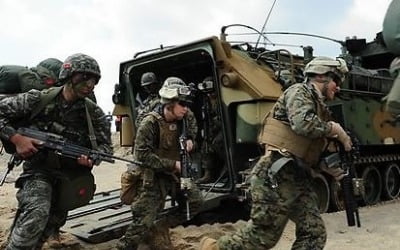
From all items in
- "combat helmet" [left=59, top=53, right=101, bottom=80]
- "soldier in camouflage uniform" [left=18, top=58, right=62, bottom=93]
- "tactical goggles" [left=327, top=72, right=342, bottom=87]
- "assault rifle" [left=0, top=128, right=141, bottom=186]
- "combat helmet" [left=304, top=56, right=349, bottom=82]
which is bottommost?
"assault rifle" [left=0, top=128, right=141, bottom=186]

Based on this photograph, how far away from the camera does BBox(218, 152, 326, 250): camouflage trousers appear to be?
3.78 m

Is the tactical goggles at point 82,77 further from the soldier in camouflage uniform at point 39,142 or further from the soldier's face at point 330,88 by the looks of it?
the soldier's face at point 330,88

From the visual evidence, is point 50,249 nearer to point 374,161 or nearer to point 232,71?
point 232,71

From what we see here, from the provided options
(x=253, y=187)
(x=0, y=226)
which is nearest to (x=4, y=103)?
(x=253, y=187)

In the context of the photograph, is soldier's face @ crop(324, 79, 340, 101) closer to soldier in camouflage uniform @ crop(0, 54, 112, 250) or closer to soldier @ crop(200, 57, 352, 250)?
soldier @ crop(200, 57, 352, 250)

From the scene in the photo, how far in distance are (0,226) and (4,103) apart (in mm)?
2656

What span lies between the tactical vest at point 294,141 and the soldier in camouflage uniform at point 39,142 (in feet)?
4.38

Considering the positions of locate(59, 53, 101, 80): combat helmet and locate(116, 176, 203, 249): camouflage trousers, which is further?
locate(116, 176, 203, 249): camouflage trousers

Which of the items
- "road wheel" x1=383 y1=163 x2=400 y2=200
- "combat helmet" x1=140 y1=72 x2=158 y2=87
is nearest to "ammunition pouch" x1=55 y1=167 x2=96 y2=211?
"combat helmet" x1=140 y1=72 x2=158 y2=87

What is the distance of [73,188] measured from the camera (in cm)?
437

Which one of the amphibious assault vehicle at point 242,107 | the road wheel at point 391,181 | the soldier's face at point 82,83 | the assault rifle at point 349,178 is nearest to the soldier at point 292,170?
the assault rifle at point 349,178

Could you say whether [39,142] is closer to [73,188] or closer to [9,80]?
[73,188]

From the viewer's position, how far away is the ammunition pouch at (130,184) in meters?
4.86

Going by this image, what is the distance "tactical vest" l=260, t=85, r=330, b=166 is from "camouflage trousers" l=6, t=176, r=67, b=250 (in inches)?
63.2
